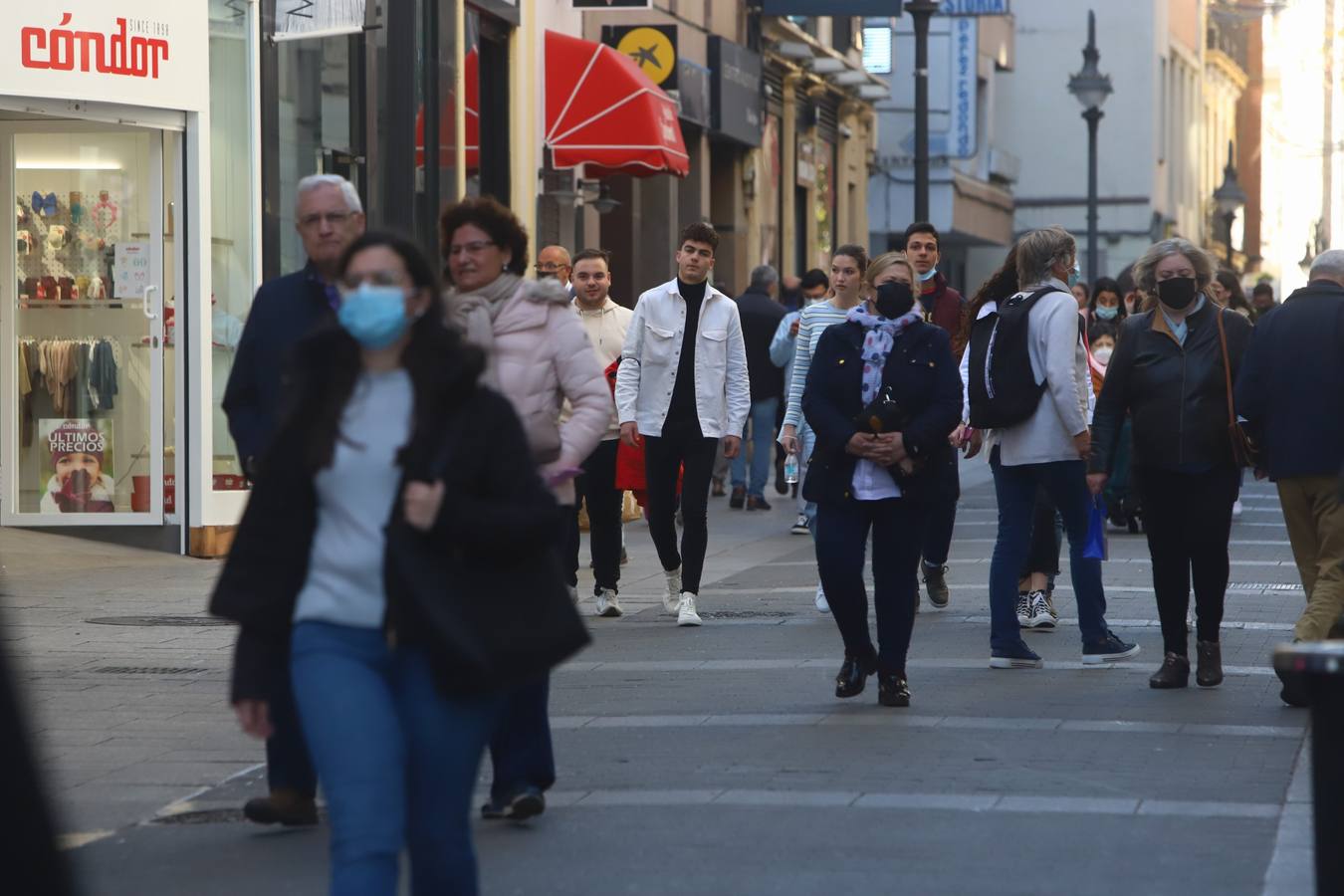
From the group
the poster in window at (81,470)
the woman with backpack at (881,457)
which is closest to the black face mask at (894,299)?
the woman with backpack at (881,457)

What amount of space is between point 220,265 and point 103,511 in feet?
5.89

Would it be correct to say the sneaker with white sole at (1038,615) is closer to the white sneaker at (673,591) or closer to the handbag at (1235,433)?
the white sneaker at (673,591)

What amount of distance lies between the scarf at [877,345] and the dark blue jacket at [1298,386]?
144cm

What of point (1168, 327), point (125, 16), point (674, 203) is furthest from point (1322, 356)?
point (674, 203)

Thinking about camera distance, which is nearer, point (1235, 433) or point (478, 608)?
point (478, 608)

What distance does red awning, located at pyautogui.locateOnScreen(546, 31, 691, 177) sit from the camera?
21625mm

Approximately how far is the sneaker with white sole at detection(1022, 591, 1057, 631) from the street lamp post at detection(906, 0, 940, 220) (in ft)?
40.9

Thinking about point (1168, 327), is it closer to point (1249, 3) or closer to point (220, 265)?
point (220, 265)

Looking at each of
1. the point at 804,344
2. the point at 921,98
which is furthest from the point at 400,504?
the point at 921,98

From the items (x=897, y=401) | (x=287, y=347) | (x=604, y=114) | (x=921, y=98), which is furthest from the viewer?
(x=921, y=98)

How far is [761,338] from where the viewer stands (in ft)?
64.2

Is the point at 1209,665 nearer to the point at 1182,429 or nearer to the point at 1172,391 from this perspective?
the point at 1182,429

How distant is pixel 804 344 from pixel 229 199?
539cm

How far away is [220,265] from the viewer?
15430 millimetres
